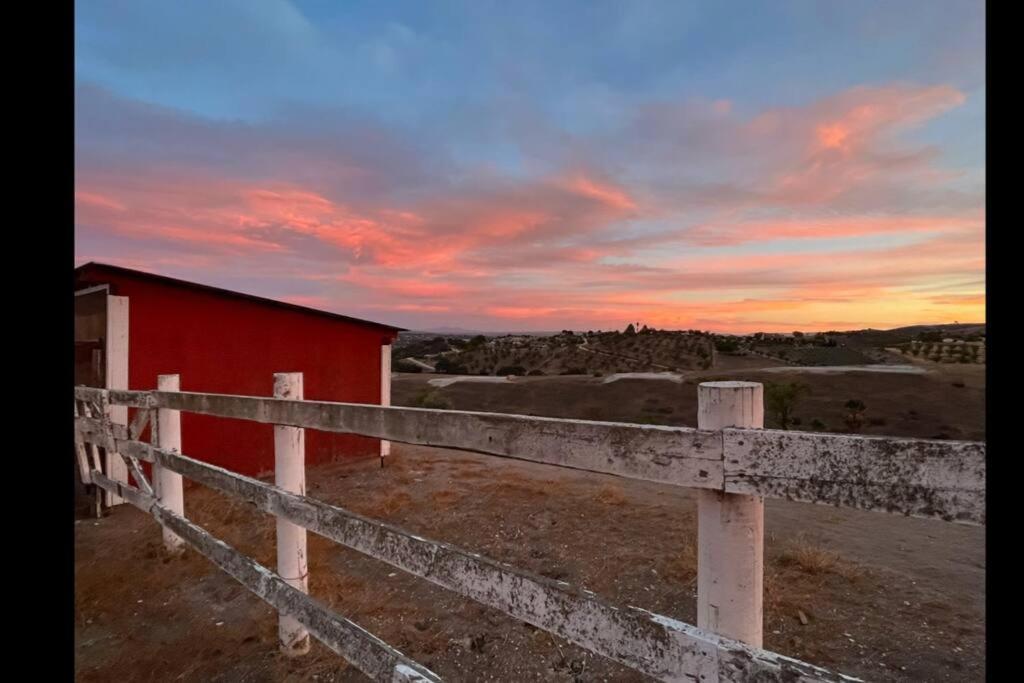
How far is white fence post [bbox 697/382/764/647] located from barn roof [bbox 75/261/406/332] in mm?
9098

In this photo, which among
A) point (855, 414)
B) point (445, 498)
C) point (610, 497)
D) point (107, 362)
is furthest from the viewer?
point (855, 414)

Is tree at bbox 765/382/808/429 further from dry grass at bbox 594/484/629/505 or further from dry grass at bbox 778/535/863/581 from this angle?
dry grass at bbox 778/535/863/581

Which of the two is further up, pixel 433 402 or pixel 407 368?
pixel 407 368

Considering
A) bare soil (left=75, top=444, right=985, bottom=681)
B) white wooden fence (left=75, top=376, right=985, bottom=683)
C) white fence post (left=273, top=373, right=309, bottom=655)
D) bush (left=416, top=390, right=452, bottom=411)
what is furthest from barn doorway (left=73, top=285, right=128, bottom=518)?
bush (left=416, top=390, right=452, bottom=411)

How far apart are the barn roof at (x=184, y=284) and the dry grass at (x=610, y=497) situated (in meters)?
6.27

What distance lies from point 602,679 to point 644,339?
6002 centimetres

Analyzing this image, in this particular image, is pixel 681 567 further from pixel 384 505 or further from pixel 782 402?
pixel 782 402

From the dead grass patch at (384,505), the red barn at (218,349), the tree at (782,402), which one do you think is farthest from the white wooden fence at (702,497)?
the tree at (782,402)

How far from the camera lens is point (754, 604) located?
1660 mm

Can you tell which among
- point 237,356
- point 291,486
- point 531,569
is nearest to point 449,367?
point 237,356

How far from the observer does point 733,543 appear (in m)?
1.63

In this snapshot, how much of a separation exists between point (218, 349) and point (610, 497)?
7190 mm
